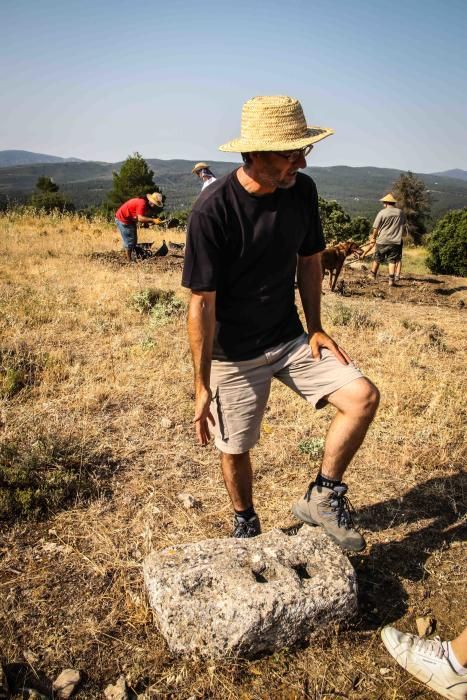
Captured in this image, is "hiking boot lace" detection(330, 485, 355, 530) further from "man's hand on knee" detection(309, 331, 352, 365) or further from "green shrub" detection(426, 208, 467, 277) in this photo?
A: "green shrub" detection(426, 208, 467, 277)

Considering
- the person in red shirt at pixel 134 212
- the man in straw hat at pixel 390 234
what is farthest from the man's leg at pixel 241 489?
the man in straw hat at pixel 390 234

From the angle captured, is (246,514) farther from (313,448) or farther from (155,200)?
(155,200)

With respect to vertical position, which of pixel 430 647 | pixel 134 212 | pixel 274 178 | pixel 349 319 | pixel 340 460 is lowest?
pixel 430 647

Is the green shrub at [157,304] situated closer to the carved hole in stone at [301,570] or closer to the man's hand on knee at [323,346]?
the man's hand on knee at [323,346]

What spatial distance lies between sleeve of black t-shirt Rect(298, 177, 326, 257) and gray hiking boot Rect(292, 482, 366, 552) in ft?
3.99

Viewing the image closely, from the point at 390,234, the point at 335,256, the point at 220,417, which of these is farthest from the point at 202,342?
the point at 390,234

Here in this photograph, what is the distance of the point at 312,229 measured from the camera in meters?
2.58

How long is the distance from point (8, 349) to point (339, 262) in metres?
6.24

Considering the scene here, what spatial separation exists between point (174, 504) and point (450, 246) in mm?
16256

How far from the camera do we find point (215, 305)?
7.95ft

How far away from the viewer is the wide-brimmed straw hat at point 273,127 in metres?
2.18

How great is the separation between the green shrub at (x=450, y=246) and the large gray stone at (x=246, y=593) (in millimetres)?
16486

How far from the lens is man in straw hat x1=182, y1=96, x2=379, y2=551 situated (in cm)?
224

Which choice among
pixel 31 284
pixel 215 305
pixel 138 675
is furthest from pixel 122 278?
pixel 138 675
